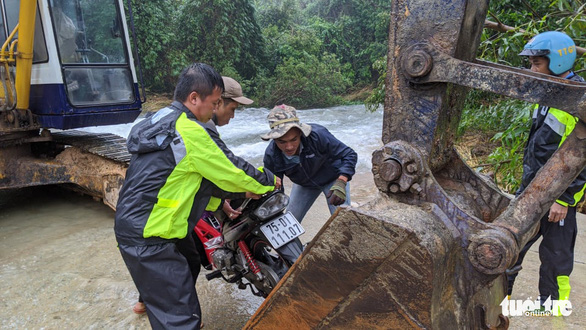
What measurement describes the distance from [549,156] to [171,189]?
2.17 m

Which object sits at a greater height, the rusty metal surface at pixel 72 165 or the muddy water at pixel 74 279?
the rusty metal surface at pixel 72 165

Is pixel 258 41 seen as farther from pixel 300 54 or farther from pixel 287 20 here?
pixel 287 20

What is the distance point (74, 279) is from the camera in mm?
3783

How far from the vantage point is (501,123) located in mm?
6066

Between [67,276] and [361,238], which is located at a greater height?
[361,238]

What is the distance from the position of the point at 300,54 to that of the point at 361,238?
16182mm

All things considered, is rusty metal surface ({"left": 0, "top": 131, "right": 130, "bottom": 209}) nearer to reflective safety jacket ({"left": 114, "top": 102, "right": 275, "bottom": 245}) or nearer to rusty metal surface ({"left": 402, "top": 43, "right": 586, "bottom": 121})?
reflective safety jacket ({"left": 114, "top": 102, "right": 275, "bottom": 245})

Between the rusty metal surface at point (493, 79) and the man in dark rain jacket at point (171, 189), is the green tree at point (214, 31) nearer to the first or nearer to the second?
the man in dark rain jacket at point (171, 189)

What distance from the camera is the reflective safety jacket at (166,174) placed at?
7.41 ft

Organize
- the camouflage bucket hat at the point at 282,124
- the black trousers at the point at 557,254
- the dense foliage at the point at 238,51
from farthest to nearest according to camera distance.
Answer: the dense foliage at the point at 238,51 → the camouflage bucket hat at the point at 282,124 → the black trousers at the point at 557,254

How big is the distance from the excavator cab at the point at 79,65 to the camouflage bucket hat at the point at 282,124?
10.0ft

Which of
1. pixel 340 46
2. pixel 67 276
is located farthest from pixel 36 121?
pixel 340 46

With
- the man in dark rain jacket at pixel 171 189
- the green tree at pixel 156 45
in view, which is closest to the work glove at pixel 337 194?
the man in dark rain jacket at pixel 171 189

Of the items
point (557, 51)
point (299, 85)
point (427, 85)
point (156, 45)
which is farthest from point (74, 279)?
point (299, 85)
